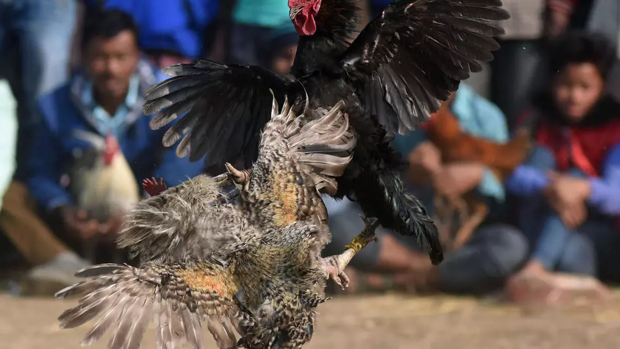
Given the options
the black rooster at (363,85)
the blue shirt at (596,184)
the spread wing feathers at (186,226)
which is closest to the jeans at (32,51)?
the blue shirt at (596,184)

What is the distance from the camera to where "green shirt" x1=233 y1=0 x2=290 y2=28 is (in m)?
6.46

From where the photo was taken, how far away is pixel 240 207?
9.41 ft

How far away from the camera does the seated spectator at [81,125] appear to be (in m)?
6.58

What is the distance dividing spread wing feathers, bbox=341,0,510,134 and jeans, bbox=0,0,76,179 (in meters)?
3.74

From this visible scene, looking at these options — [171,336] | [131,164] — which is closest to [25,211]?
[131,164]

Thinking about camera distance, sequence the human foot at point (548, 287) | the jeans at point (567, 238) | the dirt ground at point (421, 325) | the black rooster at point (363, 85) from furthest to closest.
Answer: the jeans at point (567, 238)
the human foot at point (548, 287)
the dirt ground at point (421, 325)
the black rooster at point (363, 85)

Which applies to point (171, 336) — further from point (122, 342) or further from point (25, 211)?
point (25, 211)

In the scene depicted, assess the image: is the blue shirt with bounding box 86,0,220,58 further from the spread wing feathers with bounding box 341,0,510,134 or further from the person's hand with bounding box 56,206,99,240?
the spread wing feathers with bounding box 341,0,510,134

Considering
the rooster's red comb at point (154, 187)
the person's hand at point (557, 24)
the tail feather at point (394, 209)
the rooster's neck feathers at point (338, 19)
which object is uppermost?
the rooster's neck feathers at point (338, 19)

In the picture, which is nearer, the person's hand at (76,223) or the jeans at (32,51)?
the person's hand at (76,223)

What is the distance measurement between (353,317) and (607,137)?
2.18 meters

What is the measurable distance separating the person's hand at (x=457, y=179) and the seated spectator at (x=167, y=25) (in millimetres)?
1846

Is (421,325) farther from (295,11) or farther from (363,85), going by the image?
(295,11)

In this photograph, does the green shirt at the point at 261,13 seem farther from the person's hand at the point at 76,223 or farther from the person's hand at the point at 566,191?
the person's hand at the point at 566,191
